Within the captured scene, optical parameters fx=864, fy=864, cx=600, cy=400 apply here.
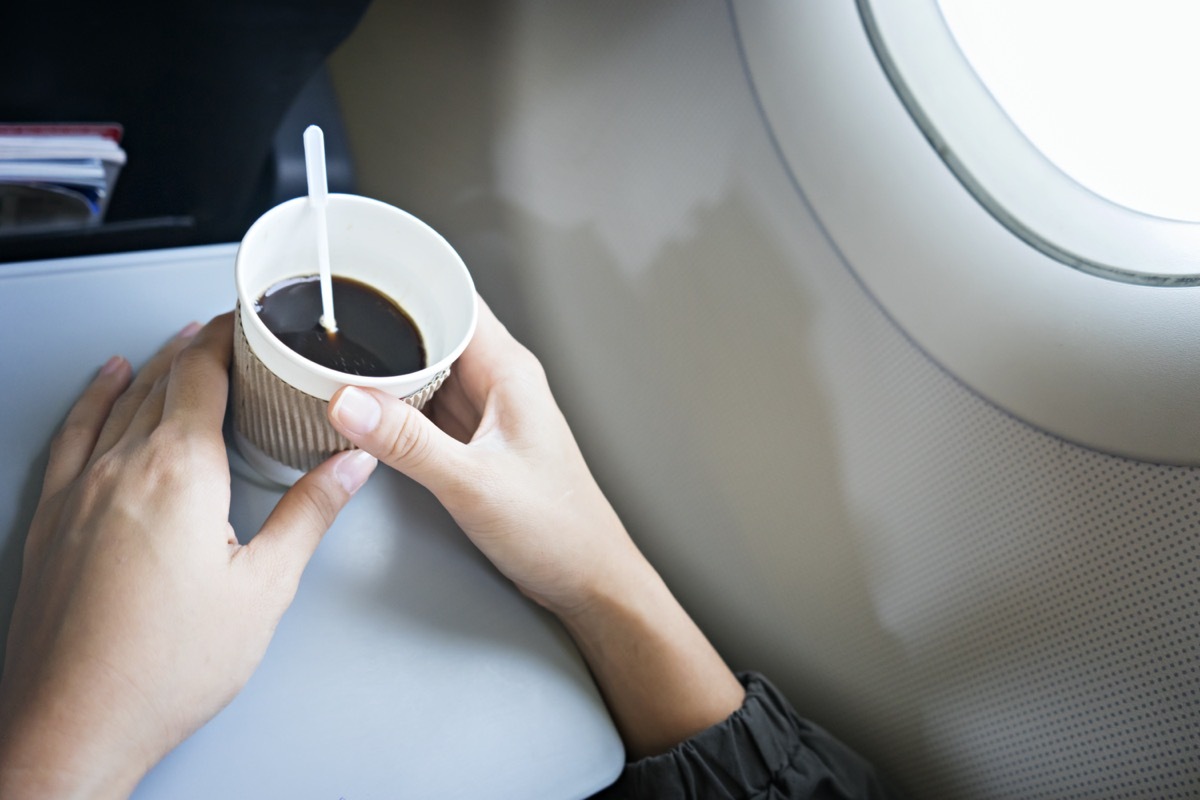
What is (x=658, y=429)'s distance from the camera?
2.48 ft

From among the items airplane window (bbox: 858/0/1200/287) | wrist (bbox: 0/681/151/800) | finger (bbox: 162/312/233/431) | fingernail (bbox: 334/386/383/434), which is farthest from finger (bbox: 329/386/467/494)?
airplane window (bbox: 858/0/1200/287)

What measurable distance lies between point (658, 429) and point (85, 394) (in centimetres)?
44

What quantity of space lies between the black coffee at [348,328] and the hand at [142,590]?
61 mm

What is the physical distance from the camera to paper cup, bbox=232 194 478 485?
0.49 m

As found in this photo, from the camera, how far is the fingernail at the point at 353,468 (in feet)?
1.83

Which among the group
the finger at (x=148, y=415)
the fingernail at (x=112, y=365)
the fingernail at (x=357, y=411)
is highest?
the fingernail at (x=357, y=411)

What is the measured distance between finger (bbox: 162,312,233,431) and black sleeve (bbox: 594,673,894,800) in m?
0.39

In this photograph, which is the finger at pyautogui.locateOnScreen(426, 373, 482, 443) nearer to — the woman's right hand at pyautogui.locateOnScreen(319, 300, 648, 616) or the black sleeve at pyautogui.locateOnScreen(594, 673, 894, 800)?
the woman's right hand at pyautogui.locateOnScreen(319, 300, 648, 616)

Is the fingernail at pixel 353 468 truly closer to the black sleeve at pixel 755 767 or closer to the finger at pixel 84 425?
the finger at pixel 84 425

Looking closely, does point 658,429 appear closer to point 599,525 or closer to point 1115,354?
point 599,525

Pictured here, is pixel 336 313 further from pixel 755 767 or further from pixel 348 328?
pixel 755 767

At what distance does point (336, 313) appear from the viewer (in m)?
0.58

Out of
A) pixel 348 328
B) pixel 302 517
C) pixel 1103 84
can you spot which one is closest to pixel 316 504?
pixel 302 517

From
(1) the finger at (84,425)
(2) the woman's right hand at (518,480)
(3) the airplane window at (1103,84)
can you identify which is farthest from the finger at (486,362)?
(3) the airplane window at (1103,84)
